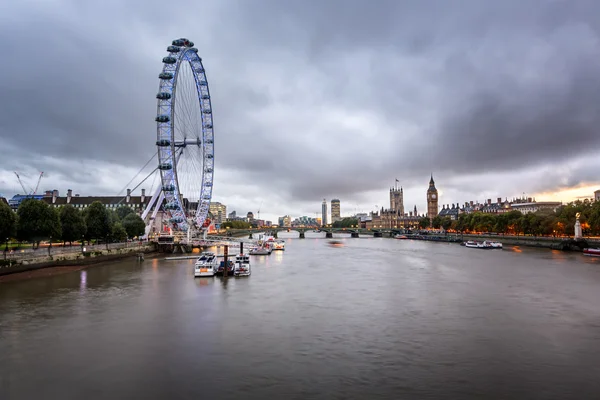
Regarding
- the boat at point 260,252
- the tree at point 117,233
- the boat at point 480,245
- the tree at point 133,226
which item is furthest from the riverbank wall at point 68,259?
the boat at point 480,245

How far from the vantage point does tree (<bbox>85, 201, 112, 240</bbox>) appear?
68931mm

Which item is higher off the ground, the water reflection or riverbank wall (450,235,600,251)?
riverbank wall (450,235,600,251)

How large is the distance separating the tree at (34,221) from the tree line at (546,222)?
305 feet

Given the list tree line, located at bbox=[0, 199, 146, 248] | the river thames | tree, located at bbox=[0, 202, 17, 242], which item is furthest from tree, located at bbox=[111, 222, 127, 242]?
the river thames

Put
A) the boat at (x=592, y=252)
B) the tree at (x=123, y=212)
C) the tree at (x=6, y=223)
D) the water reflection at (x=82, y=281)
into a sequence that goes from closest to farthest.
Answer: the water reflection at (x=82, y=281)
the tree at (x=6, y=223)
the boat at (x=592, y=252)
the tree at (x=123, y=212)

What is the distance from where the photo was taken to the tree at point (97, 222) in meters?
68.9

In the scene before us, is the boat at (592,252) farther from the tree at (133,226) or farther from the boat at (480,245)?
the tree at (133,226)

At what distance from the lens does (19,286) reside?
39.4 metres

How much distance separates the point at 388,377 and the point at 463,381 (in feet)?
9.37

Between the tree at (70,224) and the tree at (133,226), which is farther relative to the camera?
the tree at (133,226)

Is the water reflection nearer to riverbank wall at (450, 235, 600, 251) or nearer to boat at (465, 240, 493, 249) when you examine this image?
riverbank wall at (450, 235, 600, 251)

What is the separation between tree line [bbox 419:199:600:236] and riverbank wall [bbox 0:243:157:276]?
284 feet

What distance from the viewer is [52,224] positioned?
55.1 metres

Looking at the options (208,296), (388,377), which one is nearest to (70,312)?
(208,296)
